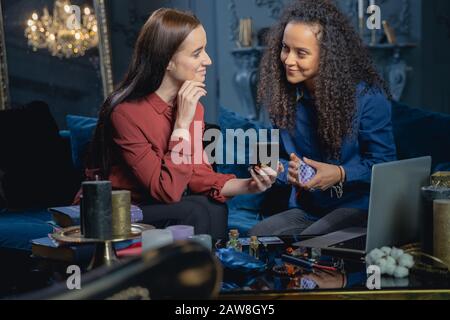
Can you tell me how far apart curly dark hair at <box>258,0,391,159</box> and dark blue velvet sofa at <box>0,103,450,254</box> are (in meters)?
0.42

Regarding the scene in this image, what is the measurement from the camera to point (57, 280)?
1.74 metres

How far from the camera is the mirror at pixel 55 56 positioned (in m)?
4.45

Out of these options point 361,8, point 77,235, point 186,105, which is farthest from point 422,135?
point 361,8

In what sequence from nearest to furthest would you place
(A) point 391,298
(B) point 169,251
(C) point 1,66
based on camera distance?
(B) point 169,251
(A) point 391,298
(C) point 1,66

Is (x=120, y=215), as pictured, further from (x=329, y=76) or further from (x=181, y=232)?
(x=329, y=76)

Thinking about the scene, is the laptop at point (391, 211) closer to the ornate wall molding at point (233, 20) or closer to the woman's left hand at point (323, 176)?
the woman's left hand at point (323, 176)

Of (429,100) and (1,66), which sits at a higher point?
(1,66)

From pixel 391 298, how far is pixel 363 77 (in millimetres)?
1203

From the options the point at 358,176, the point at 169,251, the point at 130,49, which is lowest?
the point at 358,176

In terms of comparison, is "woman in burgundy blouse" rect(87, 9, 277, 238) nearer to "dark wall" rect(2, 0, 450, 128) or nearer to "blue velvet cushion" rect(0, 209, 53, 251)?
"blue velvet cushion" rect(0, 209, 53, 251)

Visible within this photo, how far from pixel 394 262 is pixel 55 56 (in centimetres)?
331

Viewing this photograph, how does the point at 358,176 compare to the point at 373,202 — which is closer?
the point at 373,202
